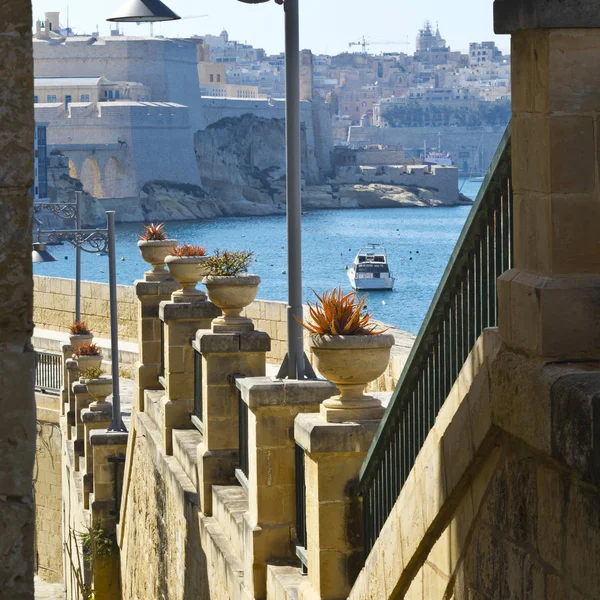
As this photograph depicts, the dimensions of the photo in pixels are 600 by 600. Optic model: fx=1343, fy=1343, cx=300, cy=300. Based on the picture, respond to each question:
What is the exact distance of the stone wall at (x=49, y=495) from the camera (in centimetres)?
1670

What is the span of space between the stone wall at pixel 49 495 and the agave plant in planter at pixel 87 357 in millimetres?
1956

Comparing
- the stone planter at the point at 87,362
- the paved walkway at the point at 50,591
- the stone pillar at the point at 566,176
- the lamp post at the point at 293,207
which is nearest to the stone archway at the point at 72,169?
the paved walkway at the point at 50,591

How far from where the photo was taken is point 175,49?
106 m

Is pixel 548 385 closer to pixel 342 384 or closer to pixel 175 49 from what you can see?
pixel 342 384

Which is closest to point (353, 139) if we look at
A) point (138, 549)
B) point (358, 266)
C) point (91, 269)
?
point (91, 269)

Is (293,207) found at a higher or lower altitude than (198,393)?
higher

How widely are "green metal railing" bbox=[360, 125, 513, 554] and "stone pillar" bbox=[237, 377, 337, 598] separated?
1003 mm

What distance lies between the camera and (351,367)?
487cm

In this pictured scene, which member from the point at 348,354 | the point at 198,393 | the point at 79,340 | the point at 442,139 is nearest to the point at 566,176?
the point at 348,354

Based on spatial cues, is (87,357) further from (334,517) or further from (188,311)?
(334,517)

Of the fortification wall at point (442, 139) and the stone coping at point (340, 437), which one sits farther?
the fortification wall at point (442, 139)

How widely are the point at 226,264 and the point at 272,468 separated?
1.86 metres

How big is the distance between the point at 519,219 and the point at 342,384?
6.73 ft

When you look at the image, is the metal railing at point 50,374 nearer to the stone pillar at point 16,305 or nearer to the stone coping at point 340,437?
the stone coping at point 340,437
